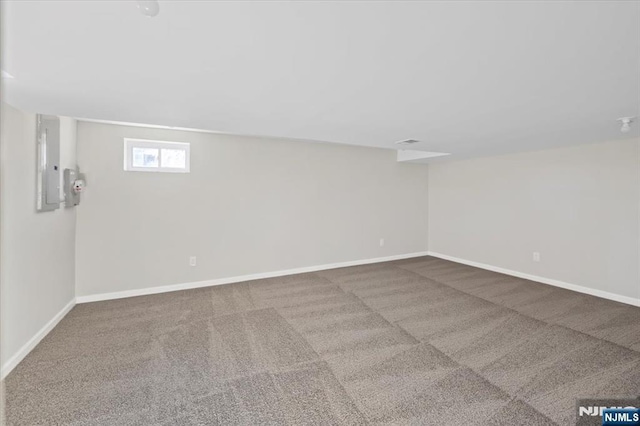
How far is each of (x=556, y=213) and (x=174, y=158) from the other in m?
5.52

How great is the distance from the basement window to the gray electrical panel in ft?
2.68

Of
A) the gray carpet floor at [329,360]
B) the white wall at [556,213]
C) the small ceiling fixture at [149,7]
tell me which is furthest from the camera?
the white wall at [556,213]

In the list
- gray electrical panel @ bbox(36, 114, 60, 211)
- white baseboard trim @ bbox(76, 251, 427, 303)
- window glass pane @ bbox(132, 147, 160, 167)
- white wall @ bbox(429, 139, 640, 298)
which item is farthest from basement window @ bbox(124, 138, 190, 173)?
white wall @ bbox(429, 139, 640, 298)

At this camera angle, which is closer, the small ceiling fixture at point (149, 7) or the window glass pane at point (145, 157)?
the small ceiling fixture at point (149, 7)

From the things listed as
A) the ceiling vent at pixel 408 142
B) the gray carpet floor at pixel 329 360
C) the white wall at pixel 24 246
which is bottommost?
the gray carpet floor at pixel 329 360

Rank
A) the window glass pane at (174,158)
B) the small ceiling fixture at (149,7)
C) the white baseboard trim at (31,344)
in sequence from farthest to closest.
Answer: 1. the window glass pane at (174,158)
2. the white baseboard trim at (31,344)
3. the small ceiling fixture at (149,7)

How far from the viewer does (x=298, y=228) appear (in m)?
4.67

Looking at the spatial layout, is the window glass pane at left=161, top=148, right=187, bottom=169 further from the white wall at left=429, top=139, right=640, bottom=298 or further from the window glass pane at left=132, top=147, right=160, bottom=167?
the white wall at left=429, top=139, right=640, bottom=298

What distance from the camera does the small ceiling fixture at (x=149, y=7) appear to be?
1.02 metres

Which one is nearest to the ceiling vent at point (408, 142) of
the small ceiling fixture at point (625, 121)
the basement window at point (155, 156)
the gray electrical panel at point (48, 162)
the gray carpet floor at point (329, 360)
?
the small ceiling fixture at point (625, 121)

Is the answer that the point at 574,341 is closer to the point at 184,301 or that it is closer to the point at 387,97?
the point at 387,97

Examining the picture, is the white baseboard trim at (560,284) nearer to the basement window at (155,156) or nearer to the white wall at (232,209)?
the white wall at (232,209)

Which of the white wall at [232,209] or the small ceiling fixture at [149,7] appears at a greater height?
the small ceiling fixture at [149,7]

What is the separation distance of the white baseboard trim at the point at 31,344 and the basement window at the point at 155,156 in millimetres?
1766
